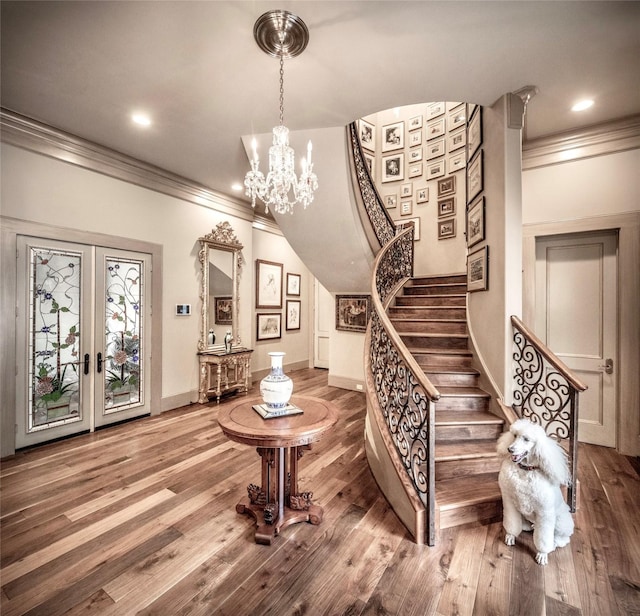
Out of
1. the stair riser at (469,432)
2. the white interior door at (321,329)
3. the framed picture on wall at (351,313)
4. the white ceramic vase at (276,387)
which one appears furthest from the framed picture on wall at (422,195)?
the white ceramic vase at (276,387)

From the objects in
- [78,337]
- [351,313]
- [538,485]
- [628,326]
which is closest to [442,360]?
[538,485]

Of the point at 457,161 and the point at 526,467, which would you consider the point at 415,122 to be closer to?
the point at 457,161

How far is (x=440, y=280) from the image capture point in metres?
5.01

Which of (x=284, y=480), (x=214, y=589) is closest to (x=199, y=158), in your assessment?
(x=284, y=480)

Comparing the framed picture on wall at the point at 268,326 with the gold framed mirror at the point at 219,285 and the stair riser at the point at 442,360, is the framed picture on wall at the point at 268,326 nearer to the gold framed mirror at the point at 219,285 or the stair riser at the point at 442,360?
the gold framed mirror at the point at 219,285

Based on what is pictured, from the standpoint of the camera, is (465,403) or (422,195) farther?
(422,195)

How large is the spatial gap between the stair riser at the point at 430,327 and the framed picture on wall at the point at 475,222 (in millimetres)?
940

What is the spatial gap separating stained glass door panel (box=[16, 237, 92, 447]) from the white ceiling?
56.6 inches

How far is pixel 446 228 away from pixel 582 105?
254 cm

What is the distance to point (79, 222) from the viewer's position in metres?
3.69

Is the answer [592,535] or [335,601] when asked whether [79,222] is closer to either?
[335,601]

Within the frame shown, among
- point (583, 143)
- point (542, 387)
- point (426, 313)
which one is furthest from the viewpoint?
point (426, 313)

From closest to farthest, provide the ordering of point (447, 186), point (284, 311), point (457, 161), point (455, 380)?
point (455, 380)
point (457, 161)
point (447, 186)
point (284, 311)

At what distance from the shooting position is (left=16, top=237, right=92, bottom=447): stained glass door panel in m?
3.29
